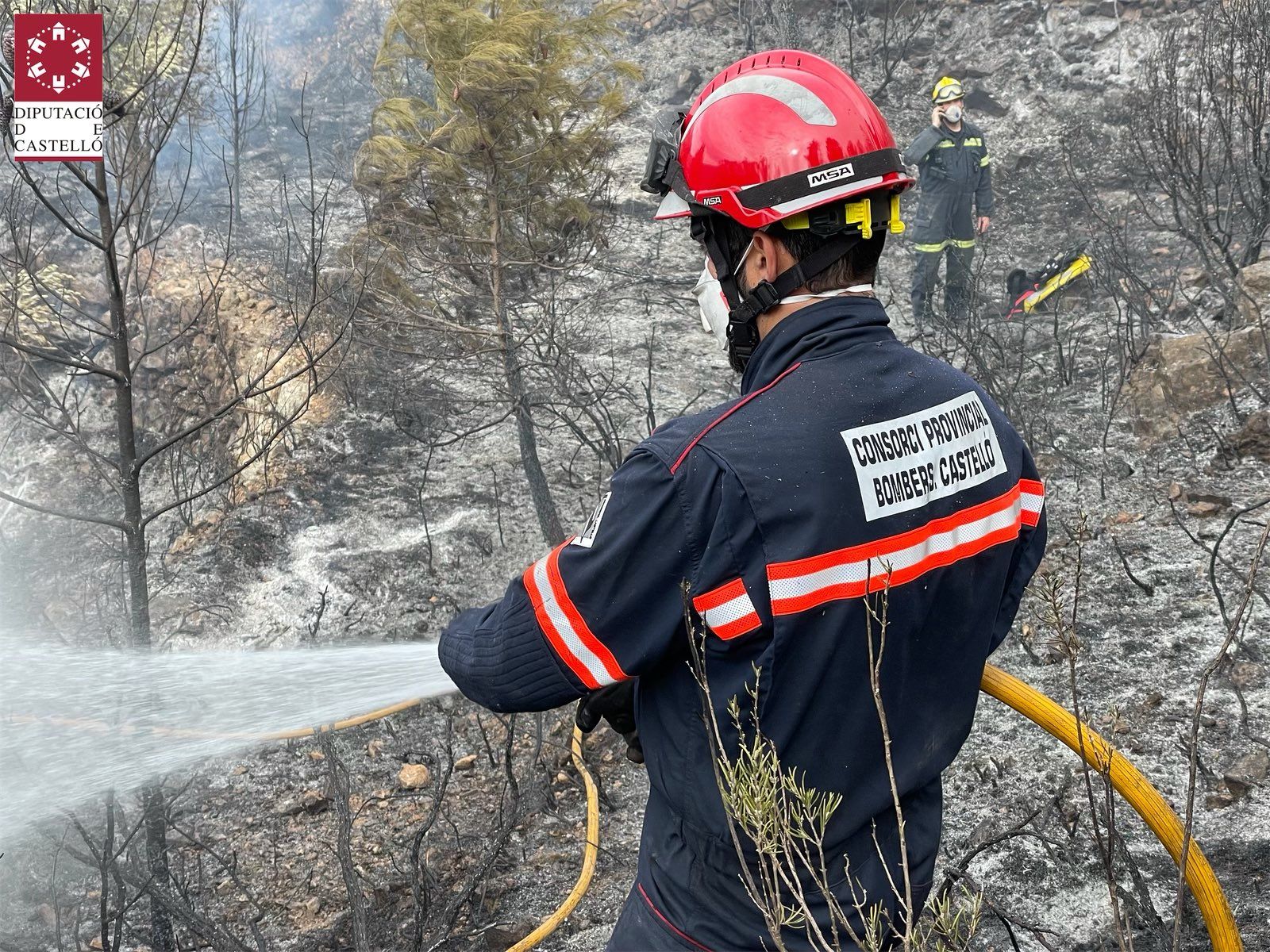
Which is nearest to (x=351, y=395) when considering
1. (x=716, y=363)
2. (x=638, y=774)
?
(x=716, y=363)

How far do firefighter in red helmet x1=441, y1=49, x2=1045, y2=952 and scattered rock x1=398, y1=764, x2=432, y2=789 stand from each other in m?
3.21

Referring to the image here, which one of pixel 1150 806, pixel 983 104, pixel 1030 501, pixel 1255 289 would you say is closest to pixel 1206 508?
pixel 1255 289

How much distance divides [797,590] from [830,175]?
76cm

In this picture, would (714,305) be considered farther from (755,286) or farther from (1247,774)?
(1247,774)

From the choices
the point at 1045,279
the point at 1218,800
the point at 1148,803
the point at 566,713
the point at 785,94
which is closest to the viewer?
the point at 785,94

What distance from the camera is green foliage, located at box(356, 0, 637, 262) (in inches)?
223

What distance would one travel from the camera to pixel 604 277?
33.2 feet

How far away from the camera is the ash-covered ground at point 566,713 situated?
3.51 m

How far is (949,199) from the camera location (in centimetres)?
868

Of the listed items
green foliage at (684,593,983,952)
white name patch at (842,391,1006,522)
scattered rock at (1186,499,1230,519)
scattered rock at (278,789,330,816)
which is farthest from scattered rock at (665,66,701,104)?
green foliage at (684,593,983,952)

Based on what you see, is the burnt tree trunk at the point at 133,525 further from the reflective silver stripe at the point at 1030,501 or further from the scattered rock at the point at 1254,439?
the scattered rock at the point at 1254,439

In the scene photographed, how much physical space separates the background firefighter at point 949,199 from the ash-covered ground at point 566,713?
1.95ft

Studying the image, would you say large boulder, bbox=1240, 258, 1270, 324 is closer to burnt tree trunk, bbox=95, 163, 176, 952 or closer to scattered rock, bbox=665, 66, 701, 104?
burnt tree trunk, bbox=95, 163, 176, 952

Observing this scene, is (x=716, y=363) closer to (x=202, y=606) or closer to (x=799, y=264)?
(x=202, y=606)
